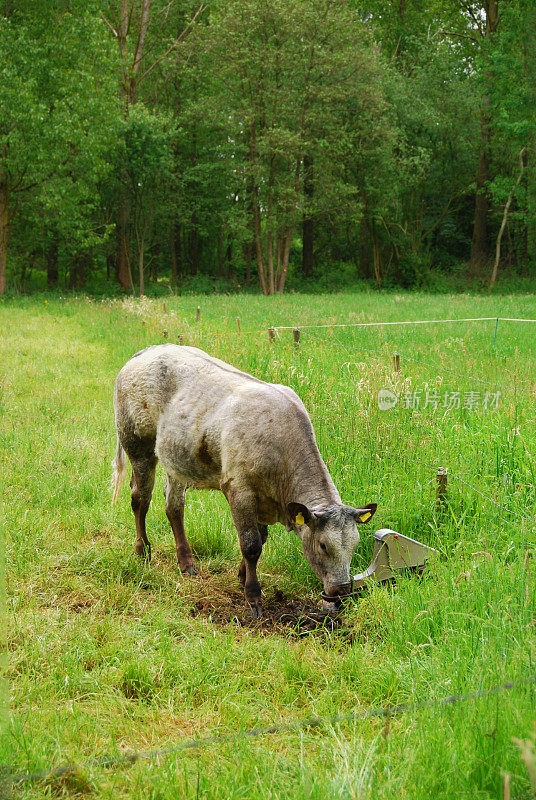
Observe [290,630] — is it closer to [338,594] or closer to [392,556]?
[338,594]

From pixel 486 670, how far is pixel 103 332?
1371 cm

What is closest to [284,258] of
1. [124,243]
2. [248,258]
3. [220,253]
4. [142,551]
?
[248,258]

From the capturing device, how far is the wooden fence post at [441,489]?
4.70 m

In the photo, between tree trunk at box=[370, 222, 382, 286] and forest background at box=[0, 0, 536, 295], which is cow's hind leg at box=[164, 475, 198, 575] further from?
tree trunk at box=[370, 222, 382, 286]

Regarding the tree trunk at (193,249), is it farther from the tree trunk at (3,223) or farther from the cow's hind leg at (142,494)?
the cow's hind leg at (142,494)

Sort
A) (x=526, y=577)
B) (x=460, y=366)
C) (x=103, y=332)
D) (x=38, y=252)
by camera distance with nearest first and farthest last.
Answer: (x=526, y=577), (x=460, y=366), (x=103, y=332), (x=38, y=252)

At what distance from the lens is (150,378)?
505 centimetres

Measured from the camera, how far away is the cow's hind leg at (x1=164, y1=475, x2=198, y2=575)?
4.93m

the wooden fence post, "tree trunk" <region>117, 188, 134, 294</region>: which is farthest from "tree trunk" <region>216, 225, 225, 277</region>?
the wooden fence post

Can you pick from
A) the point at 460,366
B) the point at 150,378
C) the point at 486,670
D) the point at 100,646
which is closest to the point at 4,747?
the point at 100,646

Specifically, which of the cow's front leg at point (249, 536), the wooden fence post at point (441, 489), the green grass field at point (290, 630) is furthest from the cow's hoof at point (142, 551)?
the wooden fence post at point (441, 489)

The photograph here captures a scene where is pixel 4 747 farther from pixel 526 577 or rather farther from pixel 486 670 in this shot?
pixel 526 577

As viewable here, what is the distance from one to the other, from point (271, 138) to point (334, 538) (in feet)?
89.1

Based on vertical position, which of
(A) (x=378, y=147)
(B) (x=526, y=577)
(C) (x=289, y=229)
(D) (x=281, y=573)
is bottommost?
(D) (x=281, y=573)
